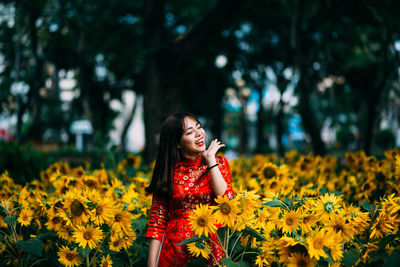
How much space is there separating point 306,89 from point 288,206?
4.73 metres

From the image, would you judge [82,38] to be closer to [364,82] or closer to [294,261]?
[364,82]

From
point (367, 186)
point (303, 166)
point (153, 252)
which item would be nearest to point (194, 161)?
point (153, 252)

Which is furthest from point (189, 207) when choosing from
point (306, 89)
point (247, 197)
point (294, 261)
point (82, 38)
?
point (82, 38)

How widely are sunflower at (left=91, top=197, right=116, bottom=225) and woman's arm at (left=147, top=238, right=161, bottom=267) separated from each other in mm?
302

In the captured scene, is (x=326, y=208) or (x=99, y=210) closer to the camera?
(x=326, y=208)

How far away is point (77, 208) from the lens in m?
2.35

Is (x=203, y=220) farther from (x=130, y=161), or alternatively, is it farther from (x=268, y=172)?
(x=130, y=161)

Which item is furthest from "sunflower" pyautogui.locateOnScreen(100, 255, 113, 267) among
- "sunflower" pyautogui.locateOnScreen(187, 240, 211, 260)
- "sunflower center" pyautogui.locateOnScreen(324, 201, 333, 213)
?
"sunflower center" pyautogui.locateOnScreen(324, 201, 333, 213)

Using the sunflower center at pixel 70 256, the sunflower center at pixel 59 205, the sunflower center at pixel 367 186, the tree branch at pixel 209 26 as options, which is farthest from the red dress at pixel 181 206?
the tree branch at pixel 209 26

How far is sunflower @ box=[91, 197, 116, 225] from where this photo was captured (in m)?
2.39

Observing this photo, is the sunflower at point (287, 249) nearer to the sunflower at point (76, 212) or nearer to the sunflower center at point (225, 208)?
the sunflower center at point (225, 208)

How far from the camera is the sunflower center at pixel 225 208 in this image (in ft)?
6.09

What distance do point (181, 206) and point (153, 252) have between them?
0.30 m

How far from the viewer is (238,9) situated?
5.49 metres
